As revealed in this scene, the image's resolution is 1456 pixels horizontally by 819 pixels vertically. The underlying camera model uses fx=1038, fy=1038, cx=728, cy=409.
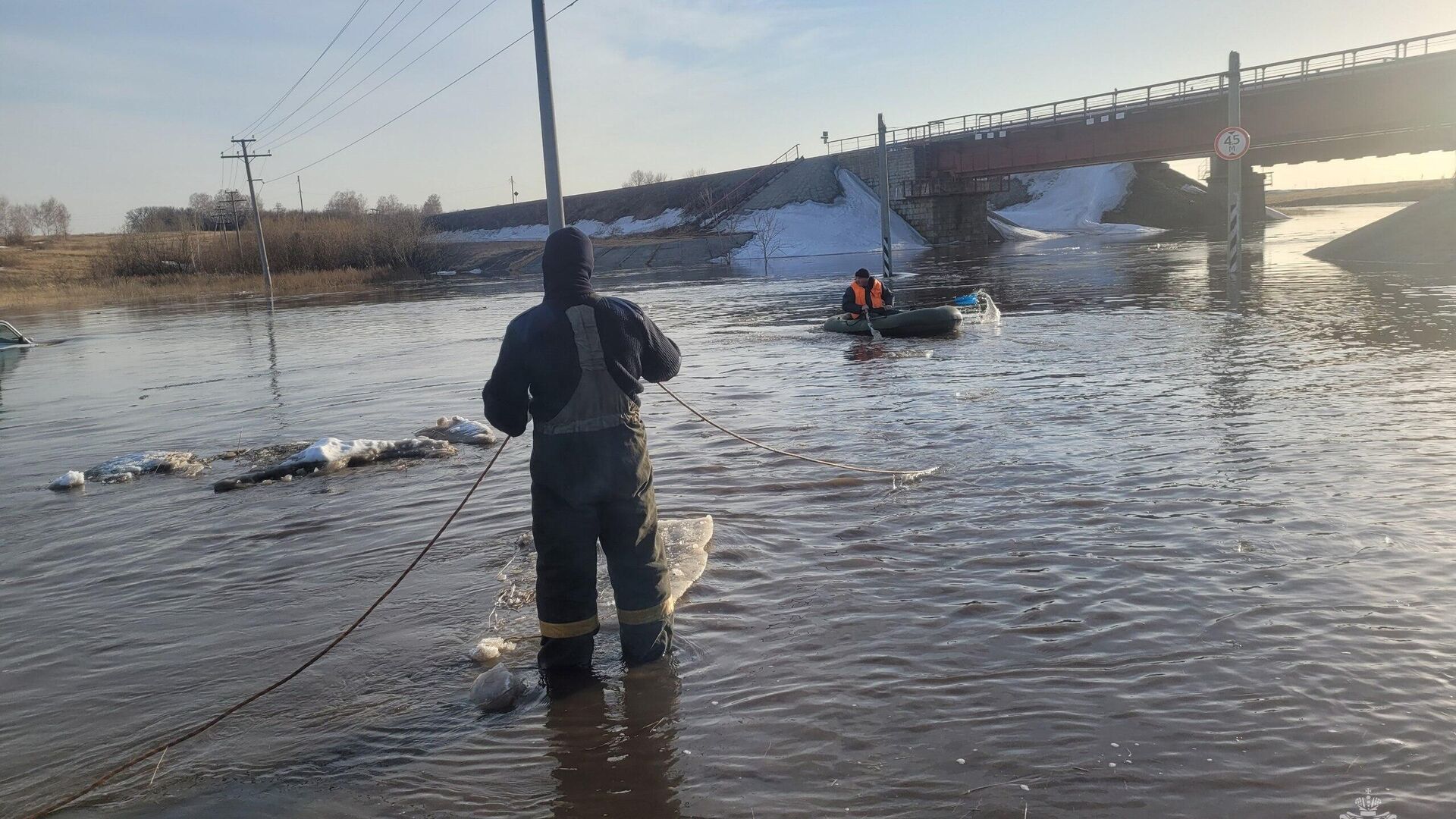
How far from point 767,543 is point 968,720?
293cm

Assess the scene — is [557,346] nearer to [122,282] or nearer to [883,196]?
[883,196]

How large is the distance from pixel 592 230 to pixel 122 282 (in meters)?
42.2

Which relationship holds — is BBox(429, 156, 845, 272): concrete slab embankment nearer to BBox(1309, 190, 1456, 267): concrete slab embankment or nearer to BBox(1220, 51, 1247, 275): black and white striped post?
BBox(1309, 190, 1456, 267): concrete slab embankment

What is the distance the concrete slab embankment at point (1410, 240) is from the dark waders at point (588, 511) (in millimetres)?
31685

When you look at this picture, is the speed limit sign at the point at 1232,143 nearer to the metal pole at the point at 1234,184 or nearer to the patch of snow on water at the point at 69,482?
the metal pole at the point at 1234,184

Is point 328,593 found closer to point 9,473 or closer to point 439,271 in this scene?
point 9,473

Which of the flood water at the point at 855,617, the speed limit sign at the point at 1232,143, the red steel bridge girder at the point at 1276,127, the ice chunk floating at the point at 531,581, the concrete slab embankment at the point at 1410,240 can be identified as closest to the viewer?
the flood water at the point at 855,617

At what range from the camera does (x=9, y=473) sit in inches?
447

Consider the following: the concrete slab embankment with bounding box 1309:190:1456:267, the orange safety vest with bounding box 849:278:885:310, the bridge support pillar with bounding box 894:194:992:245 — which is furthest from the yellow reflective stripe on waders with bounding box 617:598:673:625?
the bridge support pillar with bounding box 894:194:992:245

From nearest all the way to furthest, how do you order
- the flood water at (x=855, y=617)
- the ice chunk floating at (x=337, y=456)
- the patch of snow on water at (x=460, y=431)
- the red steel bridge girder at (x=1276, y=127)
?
the flood water at (x=855, y=617), the ice chunk floating at (x=337, y=456), the patch of snow on water at (x=460, y=431), the red steel bridge girder at (x=1276, y=127)

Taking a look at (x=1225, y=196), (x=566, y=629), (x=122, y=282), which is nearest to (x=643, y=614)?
(x=566, y=629)

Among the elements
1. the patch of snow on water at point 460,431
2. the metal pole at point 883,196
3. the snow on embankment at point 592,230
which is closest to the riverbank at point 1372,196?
the snow on embankment at point 592,230

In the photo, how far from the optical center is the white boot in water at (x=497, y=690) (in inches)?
188

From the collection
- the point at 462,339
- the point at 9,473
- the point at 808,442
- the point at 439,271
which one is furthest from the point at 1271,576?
the point at 439,271
